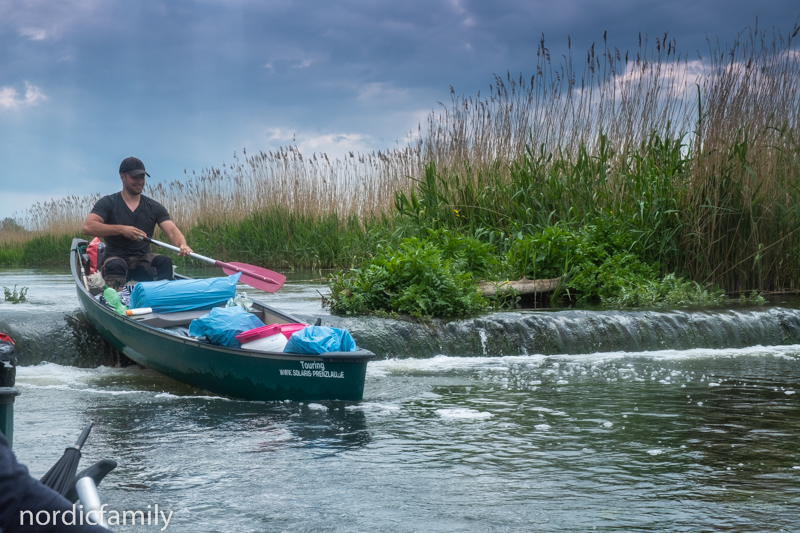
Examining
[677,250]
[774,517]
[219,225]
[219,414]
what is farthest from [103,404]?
[219,225]

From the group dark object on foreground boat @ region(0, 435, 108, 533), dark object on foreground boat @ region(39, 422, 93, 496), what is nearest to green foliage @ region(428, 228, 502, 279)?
dark object on foreground boat @ region(39, 422, 93, 496)

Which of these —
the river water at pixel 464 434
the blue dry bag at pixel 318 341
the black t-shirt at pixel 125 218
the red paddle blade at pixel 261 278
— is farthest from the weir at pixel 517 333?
the blue dry bag at pixel 318 341

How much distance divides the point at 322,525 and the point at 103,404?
3.20 metres

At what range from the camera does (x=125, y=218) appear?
320 inches

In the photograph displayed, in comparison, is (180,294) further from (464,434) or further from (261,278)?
(464,434)

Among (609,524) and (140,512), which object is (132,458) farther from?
(609,524)

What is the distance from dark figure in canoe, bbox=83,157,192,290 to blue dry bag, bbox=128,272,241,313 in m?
1.07

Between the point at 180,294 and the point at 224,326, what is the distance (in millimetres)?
1525

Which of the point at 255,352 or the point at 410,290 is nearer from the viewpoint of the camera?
the point at 255,352

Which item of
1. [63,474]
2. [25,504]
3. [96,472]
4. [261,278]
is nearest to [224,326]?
[261,278]

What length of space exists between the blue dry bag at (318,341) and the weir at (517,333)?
226cm

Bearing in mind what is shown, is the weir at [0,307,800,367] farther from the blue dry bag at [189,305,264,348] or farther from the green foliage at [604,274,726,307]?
the blue dry bag at [189,305,264,348]

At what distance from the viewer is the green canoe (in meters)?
5.19

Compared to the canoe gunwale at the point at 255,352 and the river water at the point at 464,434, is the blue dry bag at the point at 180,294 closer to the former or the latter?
the canoe gunwale at the point at 255,352
